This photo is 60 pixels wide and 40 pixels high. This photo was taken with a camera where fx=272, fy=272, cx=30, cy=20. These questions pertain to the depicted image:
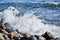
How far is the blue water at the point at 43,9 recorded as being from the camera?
228 inches

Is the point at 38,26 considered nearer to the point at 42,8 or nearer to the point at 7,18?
the point at 7,18

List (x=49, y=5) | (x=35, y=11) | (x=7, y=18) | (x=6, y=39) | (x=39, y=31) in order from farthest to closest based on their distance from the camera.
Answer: (x=49, y=5) < (x=35, y=11) < (x=7, y=18) < (x=39, y=31) < (x=6, y=39)

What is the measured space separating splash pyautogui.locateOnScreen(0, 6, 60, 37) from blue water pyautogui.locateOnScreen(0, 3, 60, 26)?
6.7 inches

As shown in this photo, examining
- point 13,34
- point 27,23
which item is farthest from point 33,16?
point 13,34

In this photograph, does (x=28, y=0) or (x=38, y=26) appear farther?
(x=28, y=0)

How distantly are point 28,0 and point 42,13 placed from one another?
1.22m

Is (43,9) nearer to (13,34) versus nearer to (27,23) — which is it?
(27,23)

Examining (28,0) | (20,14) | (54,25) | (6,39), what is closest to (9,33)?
(6,39)

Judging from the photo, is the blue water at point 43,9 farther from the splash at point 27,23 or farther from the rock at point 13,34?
the rock at point 13,34

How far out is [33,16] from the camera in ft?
20.0

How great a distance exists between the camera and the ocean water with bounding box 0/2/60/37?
17.2 feet

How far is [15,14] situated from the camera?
20.7 feet

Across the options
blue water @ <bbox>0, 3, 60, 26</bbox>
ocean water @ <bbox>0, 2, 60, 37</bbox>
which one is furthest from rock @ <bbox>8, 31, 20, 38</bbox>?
blue water @ <bbox>0, 3, 60, 26</bbox>

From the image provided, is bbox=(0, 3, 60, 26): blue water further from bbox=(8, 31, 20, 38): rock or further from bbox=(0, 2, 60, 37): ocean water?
bbox=(8, 31, 20, 38): rock
